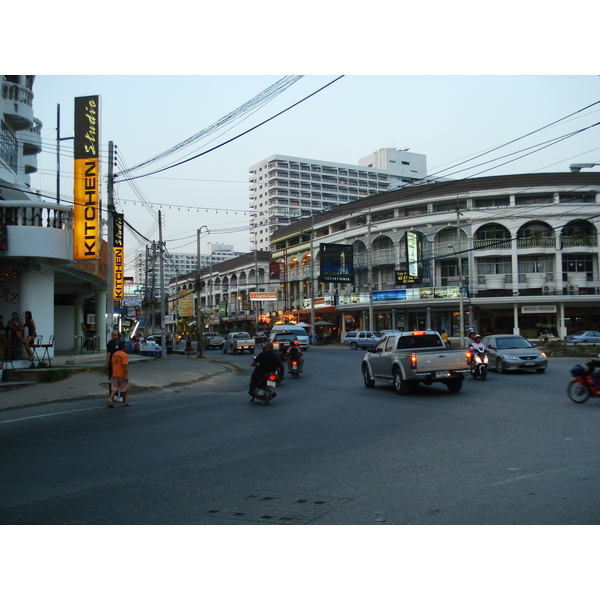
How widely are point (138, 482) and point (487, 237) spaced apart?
179 feet

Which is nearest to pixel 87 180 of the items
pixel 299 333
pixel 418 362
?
pixel 418 362

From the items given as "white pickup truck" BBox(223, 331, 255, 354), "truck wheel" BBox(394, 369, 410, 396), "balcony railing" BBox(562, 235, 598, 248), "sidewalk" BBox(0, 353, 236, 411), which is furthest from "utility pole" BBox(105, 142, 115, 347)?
"balcony railing" BBox(562, 235, 598, 248)

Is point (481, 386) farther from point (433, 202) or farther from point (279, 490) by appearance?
point (433, 202)

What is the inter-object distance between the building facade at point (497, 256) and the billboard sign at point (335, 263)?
1.44 meters

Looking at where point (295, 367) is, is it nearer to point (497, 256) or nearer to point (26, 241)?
point (26, 241)

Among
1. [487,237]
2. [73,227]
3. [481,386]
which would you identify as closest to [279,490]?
[481,386]

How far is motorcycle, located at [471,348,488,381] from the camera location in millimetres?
20391

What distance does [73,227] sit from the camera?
23906mm

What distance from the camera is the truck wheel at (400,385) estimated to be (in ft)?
55.6

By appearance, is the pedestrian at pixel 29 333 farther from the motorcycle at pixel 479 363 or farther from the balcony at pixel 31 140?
the motorcycle at pixel 479 363

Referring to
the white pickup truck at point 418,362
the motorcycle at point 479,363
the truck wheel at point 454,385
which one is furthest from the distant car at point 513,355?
the truck wheel at point 454,385

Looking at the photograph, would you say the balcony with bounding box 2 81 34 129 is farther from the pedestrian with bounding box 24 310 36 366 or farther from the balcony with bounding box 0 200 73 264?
the pedestrian with bounding box 24 310 36 366

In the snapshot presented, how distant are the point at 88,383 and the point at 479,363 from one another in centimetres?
1349

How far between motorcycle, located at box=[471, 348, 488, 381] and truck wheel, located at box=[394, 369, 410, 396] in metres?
4.31
